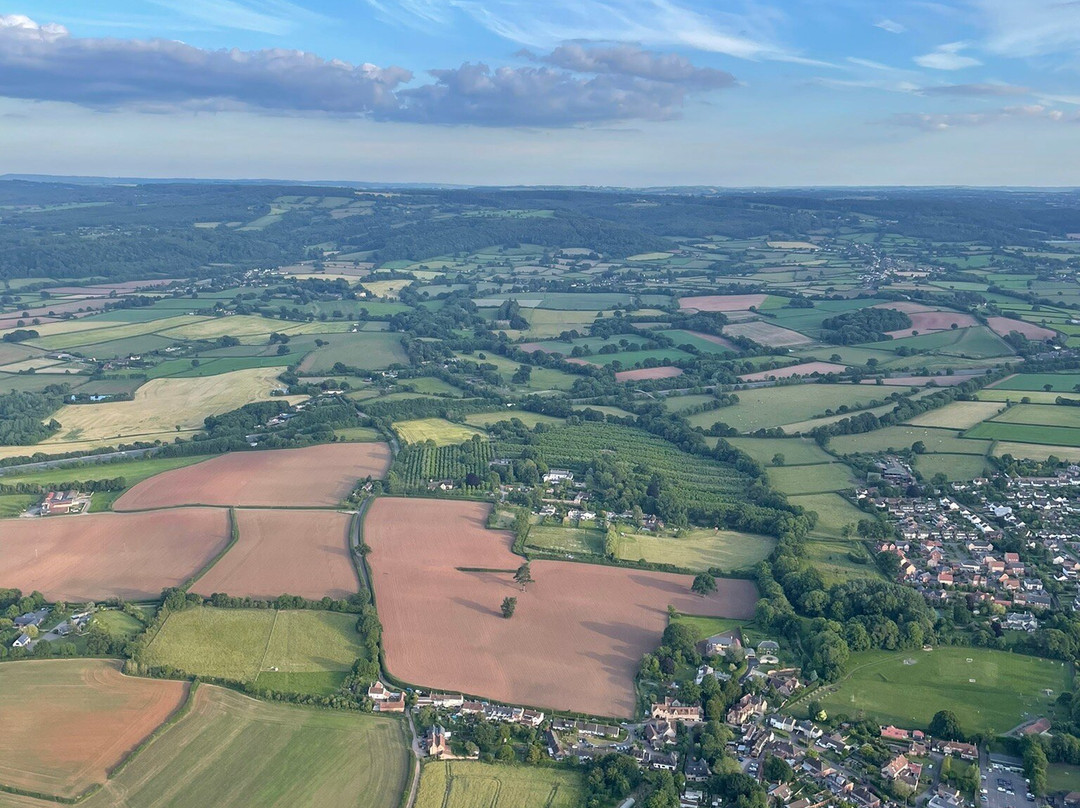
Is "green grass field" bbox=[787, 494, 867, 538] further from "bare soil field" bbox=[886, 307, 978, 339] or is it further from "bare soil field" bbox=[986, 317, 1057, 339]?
"bare soil field" bbox=[986, 317, 1057, 339]

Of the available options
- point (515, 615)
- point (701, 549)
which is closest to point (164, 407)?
point (515, 615)

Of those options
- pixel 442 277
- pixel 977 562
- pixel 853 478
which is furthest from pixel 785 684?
pixel 442 277

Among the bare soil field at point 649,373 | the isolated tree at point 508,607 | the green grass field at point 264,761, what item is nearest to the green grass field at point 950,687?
the isolated tree at point 508,607

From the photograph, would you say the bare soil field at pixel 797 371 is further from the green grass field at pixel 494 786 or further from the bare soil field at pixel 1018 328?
the green grass field at pixel 494 786

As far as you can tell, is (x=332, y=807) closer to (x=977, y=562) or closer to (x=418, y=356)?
(x=977, y=562)

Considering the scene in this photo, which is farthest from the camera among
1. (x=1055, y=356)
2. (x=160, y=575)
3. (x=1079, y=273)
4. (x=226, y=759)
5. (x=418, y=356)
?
(x=1079, y=273)
